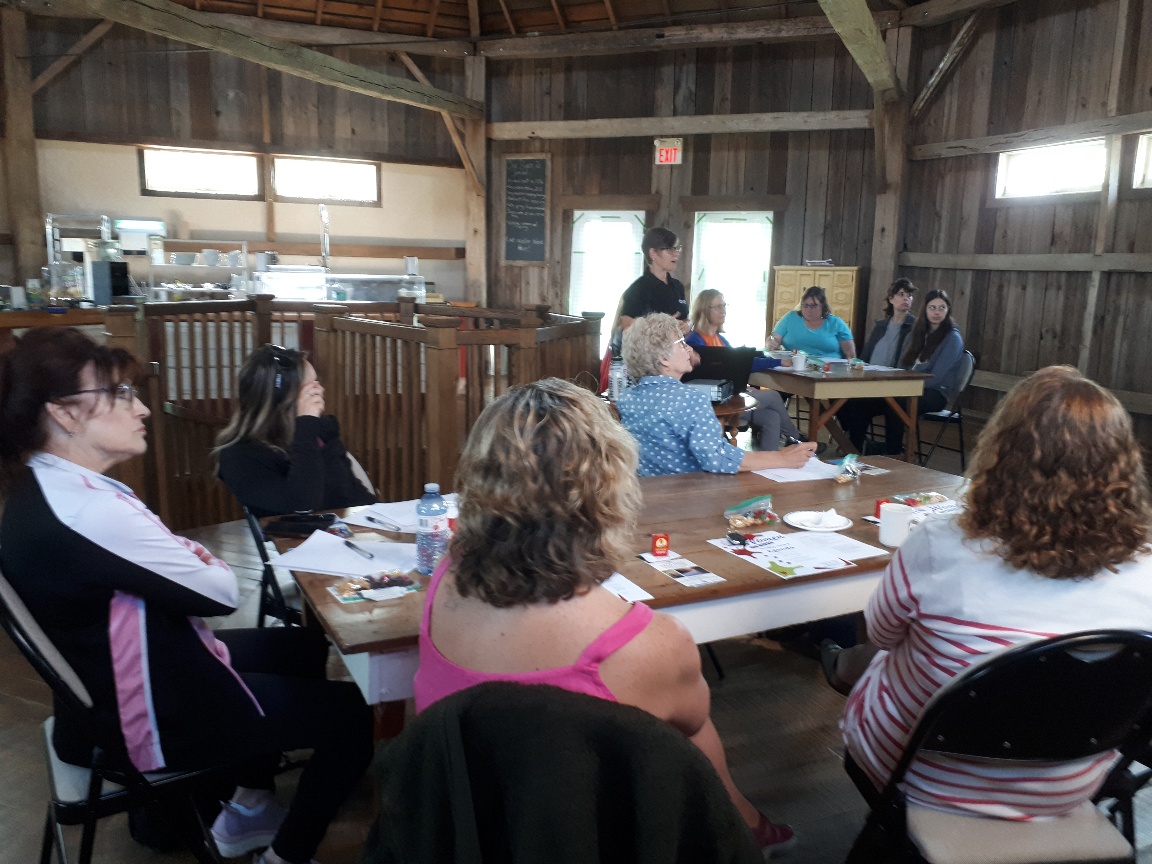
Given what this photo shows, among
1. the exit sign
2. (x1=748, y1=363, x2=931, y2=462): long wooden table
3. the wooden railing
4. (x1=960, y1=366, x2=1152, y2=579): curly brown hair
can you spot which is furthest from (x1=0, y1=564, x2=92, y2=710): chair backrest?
the exit sign

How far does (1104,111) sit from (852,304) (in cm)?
233

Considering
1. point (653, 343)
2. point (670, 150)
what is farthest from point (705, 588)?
Result: point (670, 150)

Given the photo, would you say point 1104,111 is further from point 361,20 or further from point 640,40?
point 361,20

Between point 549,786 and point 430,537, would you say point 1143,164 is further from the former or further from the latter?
point 549,786

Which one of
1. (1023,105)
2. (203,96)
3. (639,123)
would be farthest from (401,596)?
(203,96)

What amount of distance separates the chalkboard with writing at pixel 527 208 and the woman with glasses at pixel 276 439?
22.7ft

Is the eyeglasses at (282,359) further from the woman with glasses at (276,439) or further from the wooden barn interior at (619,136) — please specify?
the wooden barn interior at (619,136)

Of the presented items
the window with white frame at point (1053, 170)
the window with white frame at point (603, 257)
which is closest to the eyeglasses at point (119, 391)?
the window with white frame at point (1053, 170)

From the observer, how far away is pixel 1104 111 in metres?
6.14

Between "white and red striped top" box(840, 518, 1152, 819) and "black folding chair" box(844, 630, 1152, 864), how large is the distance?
0.04 metres

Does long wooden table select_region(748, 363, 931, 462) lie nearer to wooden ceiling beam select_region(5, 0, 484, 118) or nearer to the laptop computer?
the laptop computer

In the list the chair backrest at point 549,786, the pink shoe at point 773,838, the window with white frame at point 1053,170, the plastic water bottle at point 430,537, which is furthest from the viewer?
the window with white frame at point 1053,170

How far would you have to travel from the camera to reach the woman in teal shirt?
6.46m

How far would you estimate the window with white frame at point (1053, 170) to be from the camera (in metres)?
6.33
